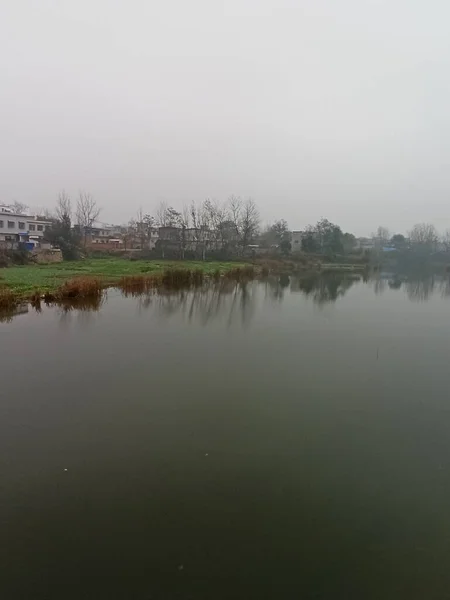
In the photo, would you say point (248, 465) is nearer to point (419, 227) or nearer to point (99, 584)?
point (99, 584)

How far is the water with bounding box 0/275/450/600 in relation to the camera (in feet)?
8.46

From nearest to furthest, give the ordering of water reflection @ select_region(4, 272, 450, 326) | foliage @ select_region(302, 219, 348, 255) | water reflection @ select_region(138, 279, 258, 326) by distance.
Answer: water reflection @ select_region(4, 272, 450, 326) < water reflection @ select_region(138, 279, 258, 326) < foliage @ select_region(302, 219, 348, 255)

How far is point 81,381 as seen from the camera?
586cm

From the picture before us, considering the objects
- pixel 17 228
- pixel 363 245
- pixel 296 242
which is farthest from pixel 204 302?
pixel 363 245

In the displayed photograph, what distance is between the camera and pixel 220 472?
3650 mm

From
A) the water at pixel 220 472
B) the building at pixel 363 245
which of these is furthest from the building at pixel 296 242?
the water at pixel 220 472

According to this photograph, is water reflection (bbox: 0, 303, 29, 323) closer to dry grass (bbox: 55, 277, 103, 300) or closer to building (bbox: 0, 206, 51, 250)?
dry grass (bbox: 55, 277, 103, 300)

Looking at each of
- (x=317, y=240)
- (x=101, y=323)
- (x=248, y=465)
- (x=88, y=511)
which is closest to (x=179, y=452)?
(x=248, y=465)

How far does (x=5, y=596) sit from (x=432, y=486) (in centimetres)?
344

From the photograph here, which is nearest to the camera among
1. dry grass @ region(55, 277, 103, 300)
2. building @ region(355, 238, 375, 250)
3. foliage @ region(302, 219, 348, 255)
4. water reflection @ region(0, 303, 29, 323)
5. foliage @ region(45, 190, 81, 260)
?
water reflection @ region(0, 303, 29, 323)

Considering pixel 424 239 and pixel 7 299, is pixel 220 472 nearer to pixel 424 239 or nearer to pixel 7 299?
pixel 7 299

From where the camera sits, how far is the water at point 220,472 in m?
2.58

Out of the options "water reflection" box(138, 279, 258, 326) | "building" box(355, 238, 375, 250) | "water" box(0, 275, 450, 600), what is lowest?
"water" box(0, 275, 450, 600)

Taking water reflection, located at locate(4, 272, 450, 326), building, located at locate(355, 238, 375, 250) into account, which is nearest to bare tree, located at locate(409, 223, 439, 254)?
building, located at locate(355, 238, 375, 250)
